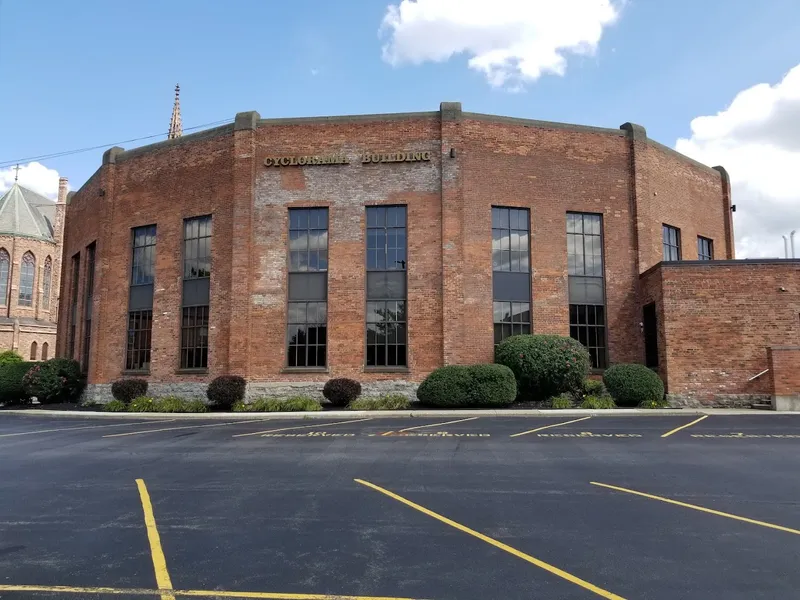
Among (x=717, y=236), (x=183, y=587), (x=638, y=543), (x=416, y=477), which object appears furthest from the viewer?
(x=717, y=236)

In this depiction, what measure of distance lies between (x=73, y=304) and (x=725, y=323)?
3154cm

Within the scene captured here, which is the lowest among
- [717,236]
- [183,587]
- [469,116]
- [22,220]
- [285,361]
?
[183,587]

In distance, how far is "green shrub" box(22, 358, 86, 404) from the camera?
88.6 feet

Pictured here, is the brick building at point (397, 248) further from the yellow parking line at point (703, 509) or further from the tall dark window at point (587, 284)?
the yellow parking line at point (703, 509)

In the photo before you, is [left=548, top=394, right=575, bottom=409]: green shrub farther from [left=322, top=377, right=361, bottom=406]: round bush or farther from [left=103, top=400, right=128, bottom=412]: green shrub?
[left=103, top=400, right=128, bottom=412]: green shrub

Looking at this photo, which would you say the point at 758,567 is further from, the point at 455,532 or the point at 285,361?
the point at 285,361

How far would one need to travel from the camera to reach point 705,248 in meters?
29.5

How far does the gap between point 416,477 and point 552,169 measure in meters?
18.4

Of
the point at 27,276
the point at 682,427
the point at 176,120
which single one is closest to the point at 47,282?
the point at 27,276

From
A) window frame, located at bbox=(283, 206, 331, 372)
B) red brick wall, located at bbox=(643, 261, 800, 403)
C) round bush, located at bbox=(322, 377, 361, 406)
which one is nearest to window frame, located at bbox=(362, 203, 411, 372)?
round bush, located at bbox=(322, 377, 361, 406)

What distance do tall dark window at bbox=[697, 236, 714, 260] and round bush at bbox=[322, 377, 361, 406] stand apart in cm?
1857

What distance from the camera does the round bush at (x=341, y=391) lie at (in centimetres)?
2148

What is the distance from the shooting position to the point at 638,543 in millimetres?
5746

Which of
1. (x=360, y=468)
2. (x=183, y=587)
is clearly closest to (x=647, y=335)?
(x=360, y=468)
